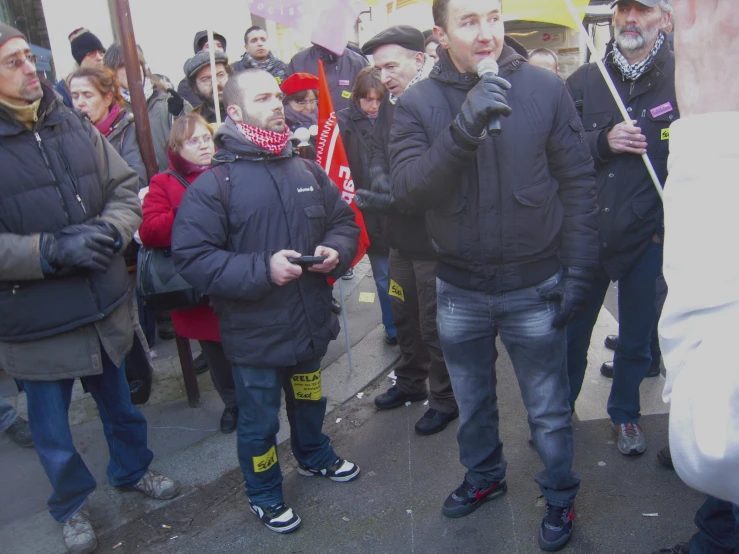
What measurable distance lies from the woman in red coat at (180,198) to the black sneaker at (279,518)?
93 centimetres

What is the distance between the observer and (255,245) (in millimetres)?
2803

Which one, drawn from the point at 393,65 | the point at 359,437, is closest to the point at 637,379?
the point at 359,437

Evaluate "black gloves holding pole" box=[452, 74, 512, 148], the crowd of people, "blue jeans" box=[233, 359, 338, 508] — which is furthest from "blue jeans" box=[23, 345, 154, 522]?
"black gloves holding pole" box=[452, 74, 512, 148]

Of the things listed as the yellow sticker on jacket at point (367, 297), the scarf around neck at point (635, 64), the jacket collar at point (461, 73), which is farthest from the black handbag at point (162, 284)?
the yellow sticker on jacket at point (367, 297)

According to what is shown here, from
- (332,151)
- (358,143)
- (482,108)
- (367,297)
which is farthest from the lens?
(367,297)

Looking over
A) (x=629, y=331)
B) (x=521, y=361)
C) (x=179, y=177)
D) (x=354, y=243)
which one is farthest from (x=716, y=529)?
(x=179, y=177)

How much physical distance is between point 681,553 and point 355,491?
1.42m

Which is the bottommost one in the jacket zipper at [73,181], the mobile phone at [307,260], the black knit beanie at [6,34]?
the mobile phone at [307,260]

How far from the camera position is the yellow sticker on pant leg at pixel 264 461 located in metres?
2.95

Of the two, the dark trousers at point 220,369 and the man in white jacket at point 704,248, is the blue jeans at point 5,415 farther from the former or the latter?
the man in white jacket at point 704,248

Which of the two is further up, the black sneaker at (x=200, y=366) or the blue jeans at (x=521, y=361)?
the blue jeans at (x=521, y=361)

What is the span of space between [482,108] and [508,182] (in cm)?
38

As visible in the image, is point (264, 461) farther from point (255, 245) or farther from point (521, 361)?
point (521, 361)

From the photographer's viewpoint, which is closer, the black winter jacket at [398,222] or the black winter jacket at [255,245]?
the black winter jacket at [255,245]
